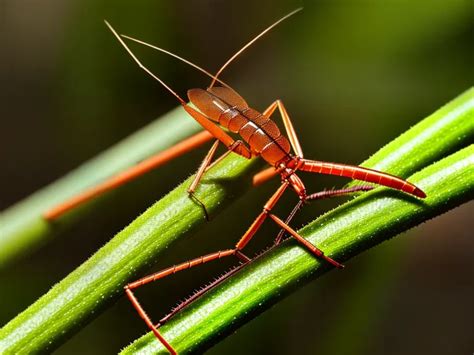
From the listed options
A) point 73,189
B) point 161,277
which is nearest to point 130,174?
point 73,189

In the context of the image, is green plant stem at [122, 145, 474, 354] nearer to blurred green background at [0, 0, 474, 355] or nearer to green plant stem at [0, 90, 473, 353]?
green plant stem at [0, 90, 473, 353]

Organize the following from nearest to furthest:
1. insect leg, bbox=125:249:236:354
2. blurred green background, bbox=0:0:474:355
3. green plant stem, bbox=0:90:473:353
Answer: insect leg, bbox=125:249:236:354, green plant stem, bbox=0:90:473:353, blurred green background, bbox=0:0:474:355

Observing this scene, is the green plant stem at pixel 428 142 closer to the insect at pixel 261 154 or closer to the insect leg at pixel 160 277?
the insect at pixel 261 154

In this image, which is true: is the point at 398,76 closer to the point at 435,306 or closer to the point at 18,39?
the point at 435,306

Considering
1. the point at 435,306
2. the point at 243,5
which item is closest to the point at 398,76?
the point at 243,5

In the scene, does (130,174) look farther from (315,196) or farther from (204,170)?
(315,196)

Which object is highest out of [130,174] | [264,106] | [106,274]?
[264,106]

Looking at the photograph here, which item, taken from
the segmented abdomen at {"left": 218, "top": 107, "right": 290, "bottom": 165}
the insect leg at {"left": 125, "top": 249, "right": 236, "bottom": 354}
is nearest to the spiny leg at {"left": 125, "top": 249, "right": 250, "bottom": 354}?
the insect leg at {"left": 125, "top": 249, "right": 236, "bottom": 354}
